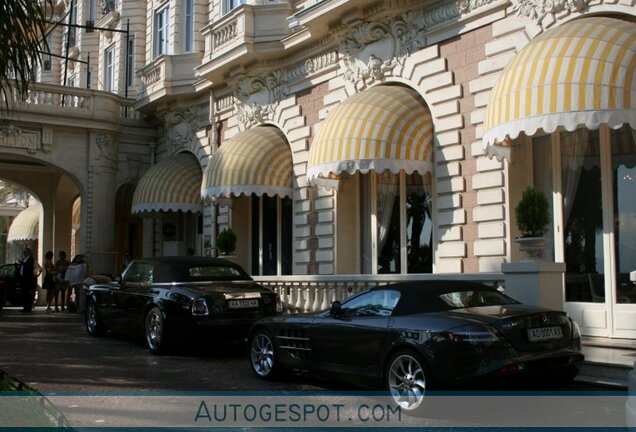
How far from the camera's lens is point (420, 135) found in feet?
43.9

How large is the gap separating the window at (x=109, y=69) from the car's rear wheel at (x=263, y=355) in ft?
69.8

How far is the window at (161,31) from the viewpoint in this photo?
24.0 m

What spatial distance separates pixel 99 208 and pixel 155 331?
43.8 ft

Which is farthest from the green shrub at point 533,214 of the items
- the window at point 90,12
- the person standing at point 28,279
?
the window at point 90,12

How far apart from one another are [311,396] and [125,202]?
2113 cm

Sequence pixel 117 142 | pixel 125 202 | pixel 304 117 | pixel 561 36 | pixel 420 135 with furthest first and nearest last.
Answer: pixel 125 202 < pixel 117 142 < pixel 304 117 < pixel 420 135 < pixel 561 36

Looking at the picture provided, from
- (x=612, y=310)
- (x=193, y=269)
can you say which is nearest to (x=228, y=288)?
(x=193, y=269)

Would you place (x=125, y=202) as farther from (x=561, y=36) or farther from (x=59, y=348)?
(x=561, y=36)

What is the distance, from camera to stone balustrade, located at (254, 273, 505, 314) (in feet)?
38.9

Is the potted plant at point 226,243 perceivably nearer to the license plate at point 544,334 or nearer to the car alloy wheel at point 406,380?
the car alloy wheel at point 406,380

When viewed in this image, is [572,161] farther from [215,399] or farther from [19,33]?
[19,33]

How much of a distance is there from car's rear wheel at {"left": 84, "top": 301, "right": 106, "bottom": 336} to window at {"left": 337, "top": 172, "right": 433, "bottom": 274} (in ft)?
17.0

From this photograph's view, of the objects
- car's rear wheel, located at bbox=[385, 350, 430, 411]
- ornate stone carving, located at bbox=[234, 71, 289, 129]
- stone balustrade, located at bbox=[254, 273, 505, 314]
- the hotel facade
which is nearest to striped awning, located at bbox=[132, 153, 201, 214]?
the hotel facade

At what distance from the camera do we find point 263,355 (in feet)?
29.2
